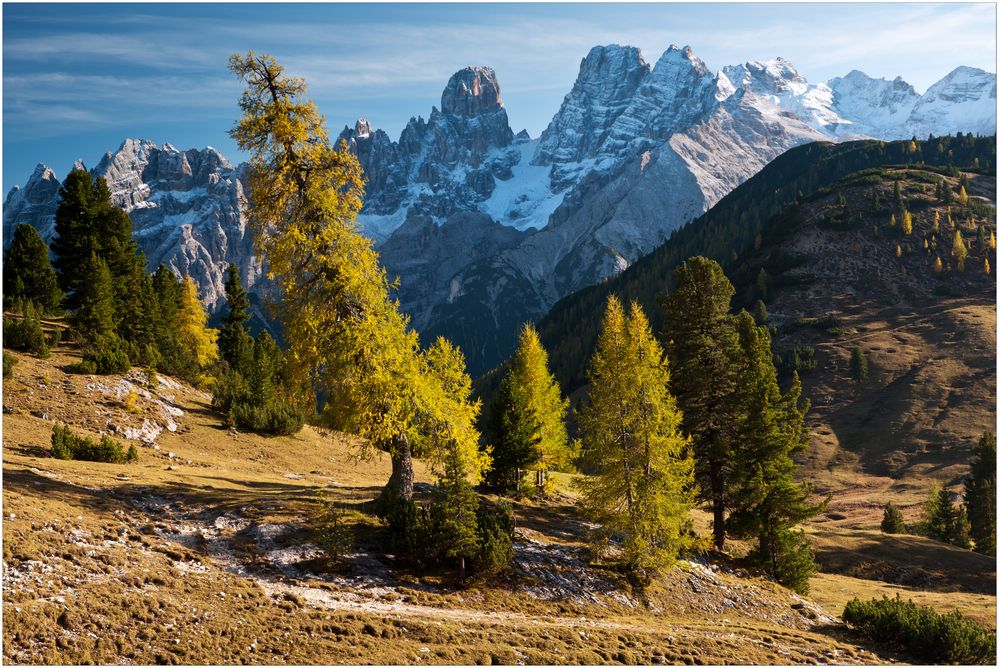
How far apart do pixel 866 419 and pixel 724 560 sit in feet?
280

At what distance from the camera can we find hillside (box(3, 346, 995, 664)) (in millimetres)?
14609

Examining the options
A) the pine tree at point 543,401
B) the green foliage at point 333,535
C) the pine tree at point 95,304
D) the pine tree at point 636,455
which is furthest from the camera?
the pine tree at point 543,401

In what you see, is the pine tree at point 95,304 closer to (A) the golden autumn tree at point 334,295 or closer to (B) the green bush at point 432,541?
(A) the golden autumn tree at point 334,295

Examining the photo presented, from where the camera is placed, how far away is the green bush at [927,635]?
2461cm

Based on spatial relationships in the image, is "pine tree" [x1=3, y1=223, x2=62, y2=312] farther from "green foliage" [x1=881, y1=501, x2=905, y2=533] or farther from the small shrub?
"green foliage" [x1=881, y1=501, x2=905, y2=533]

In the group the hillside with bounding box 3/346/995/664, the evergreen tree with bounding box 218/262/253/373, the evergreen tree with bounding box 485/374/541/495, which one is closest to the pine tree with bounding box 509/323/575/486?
the evergreen tree with bounding box 485/374/541/495

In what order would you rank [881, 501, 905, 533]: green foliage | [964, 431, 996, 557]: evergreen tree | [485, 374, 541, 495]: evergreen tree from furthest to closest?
[964, 431, 996, 557]: evergreen tree → [881, 501, 905, 533]: green foliage → [485, 374, 541, 495]: evergreen tree

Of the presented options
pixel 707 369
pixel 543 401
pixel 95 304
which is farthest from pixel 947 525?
pixel 95 304

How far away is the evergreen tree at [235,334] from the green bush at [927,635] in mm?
53348

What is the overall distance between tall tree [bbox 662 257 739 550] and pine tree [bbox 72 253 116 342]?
37503 millimetres

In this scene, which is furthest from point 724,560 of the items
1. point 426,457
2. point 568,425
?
point 568,425

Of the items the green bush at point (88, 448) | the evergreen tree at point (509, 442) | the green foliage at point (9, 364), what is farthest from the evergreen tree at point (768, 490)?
the green foliage at point (9, 364)

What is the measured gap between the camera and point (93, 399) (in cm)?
3678

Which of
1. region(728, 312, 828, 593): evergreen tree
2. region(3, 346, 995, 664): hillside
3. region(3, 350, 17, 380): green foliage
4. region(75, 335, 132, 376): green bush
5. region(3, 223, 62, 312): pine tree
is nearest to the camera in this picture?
region(3, 346, 995, 664): hillside
